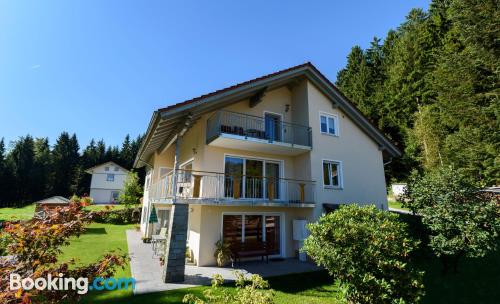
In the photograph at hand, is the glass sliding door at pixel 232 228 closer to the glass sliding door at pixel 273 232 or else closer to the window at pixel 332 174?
the glass sliding door at pixel 273 232

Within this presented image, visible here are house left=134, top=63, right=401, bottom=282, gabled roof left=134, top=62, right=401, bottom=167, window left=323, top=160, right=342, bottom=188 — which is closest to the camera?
gabled roof left=134, top=62, right=401, bottom=167

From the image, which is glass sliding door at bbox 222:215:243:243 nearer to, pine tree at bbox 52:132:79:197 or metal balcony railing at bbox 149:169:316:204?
metal balcony railing at bbox 149:169:316:204

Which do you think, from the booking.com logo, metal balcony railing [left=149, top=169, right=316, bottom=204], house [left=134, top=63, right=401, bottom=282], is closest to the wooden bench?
house [left=134, top=63, right=401, bottom=282]

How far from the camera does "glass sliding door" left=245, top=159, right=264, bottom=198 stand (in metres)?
13.6

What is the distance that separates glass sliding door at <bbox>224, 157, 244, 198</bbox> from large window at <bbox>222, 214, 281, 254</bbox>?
1307 millimetres

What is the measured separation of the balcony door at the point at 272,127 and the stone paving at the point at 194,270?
23.5 feet

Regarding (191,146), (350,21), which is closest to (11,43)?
(191,146)

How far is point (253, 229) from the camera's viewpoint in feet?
43.7

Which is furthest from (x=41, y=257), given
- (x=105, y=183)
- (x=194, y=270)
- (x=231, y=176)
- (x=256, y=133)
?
(x=105, y=183)

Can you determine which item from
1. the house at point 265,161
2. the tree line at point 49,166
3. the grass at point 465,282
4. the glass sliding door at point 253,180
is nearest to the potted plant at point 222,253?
the house at point 265,161

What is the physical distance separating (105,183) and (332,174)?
5446 centimetres

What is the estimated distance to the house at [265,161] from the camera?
11.7 meters

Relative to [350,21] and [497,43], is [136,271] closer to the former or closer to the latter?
[350,21]

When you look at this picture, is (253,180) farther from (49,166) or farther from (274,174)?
(49,166)
